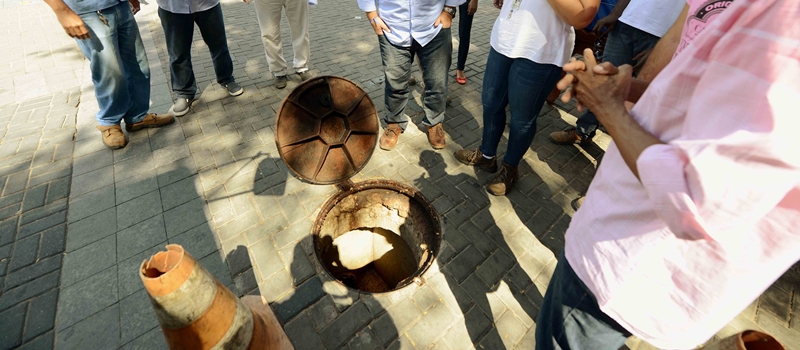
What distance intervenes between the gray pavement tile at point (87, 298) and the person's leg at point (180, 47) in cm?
274

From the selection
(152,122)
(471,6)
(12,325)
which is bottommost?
(12,325)

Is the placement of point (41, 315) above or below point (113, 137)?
below

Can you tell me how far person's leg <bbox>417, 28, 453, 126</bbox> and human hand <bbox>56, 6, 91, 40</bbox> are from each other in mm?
3324

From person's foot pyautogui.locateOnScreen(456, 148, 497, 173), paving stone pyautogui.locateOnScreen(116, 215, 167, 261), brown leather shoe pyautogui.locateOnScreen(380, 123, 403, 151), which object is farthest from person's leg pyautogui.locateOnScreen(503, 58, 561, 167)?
paving stone pyautogui.locateOnScreen(116, 215, 167, 261)

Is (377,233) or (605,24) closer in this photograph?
(605,24)

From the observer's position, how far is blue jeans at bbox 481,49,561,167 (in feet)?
8.25

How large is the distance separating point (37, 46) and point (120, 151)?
5007 mm

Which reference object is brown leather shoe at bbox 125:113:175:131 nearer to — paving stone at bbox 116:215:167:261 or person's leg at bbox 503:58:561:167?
paving stone at bbox 116:215:167:261

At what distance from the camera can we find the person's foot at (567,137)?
13.2 feet

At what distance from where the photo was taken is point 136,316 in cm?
237

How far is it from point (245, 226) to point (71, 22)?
2.54 metres

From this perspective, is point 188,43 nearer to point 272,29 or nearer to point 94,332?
point 272,29

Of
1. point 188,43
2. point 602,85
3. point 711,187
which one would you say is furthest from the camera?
point 188,43

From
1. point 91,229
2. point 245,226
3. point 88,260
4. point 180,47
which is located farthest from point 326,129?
point 180,47
